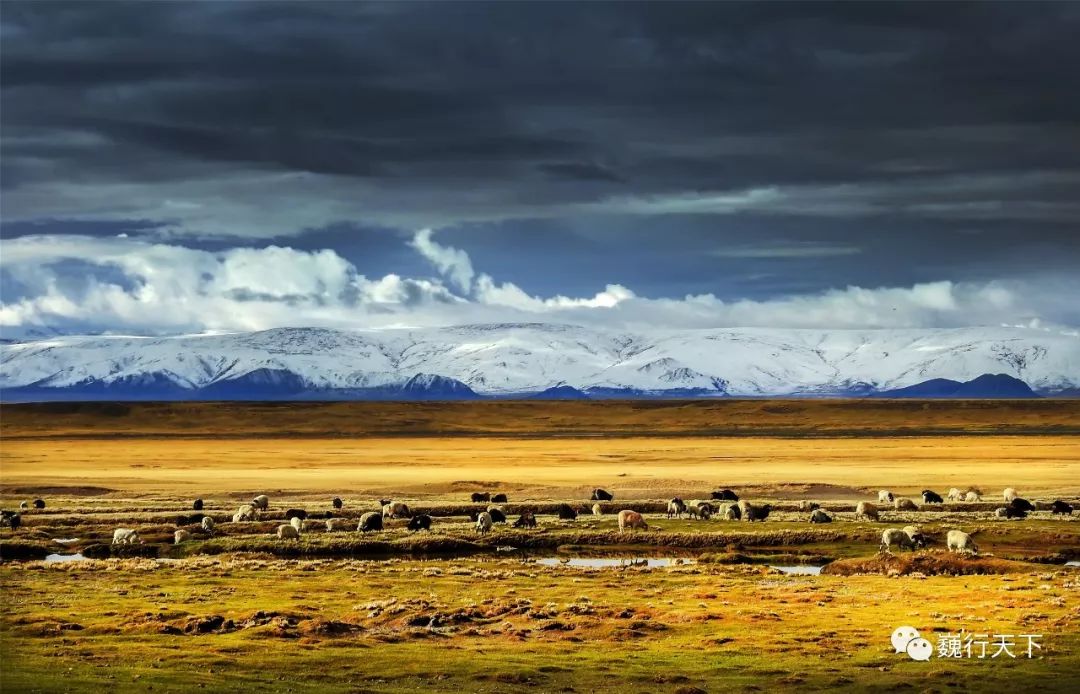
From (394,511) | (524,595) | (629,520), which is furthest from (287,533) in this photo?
(524,595)

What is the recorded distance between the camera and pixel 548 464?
132250mm

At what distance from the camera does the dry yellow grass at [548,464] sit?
98.3m

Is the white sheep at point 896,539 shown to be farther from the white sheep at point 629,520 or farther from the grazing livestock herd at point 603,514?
the white sheep at point 629,520

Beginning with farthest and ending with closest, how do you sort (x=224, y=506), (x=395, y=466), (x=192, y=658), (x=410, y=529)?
(x=395, y=466) < (x=224, y=506) < (x=410, y=529) < (x=192, y=658)

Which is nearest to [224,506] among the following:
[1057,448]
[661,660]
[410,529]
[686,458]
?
[410,529]

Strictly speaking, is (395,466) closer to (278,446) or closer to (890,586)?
(278,446)

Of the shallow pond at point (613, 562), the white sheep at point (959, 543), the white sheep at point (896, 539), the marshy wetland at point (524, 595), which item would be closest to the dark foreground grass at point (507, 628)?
the marshy wetland at point (524, 595)

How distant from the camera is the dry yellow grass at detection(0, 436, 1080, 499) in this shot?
98312mm

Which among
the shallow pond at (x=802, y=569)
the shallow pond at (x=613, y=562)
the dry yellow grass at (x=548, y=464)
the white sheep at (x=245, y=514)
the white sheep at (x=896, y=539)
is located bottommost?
the shallow pond at (x=802, y=569)

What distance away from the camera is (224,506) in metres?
78.2

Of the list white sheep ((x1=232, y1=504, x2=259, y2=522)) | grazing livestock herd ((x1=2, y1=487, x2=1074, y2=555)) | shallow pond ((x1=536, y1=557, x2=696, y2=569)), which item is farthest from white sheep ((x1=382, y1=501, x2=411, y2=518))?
shallow pond ((x1=536, y1=557, x2=696, y2=569))

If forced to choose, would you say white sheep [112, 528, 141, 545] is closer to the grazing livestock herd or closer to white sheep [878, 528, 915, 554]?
the grazing livestock herd

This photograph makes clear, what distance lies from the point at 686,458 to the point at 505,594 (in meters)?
99.3

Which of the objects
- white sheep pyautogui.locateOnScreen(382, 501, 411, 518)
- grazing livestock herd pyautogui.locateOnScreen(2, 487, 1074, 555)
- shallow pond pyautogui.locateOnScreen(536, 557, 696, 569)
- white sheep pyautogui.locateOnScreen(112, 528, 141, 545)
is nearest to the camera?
shallow pond pyautogui.locateOnScreen(536, 557, 696, 569)
